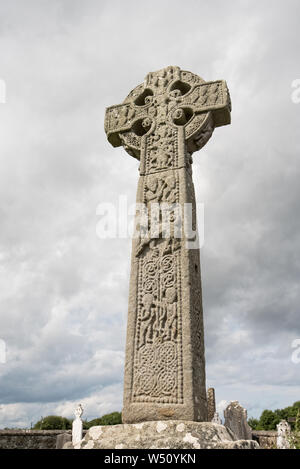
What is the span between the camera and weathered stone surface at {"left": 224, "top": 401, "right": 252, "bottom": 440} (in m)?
11.4

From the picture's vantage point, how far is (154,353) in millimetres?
4539

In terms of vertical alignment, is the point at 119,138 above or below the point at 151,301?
above

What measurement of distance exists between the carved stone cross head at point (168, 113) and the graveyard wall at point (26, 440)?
10.3 meters

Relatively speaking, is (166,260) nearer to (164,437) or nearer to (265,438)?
(164,437)

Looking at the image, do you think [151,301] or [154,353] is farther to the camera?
[151,301]

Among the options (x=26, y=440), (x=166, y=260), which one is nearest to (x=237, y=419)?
(x=26, y=440)

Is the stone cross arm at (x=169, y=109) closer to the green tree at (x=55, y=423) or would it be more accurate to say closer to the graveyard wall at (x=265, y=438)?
the graveyard wall at (x=265, y=438)

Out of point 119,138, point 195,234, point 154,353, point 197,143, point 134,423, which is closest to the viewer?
point 134,423

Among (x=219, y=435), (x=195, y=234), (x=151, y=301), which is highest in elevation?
(x=195, y=234)

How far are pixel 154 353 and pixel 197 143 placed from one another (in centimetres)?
330

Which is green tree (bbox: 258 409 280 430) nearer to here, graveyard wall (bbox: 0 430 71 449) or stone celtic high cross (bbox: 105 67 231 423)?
graveyard wall (bbox: 0 430 71 449)

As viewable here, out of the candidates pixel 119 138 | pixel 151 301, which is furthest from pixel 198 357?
pixel 119 138
